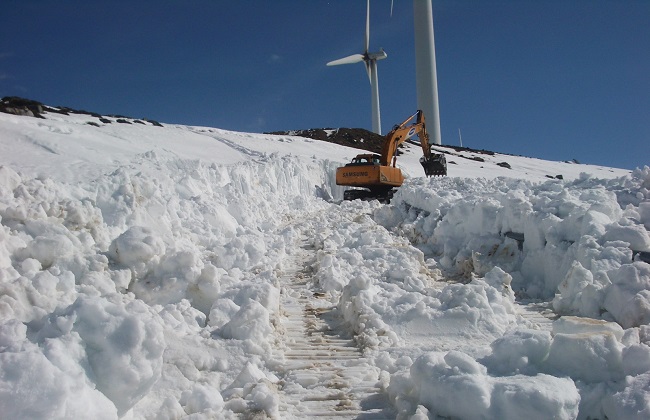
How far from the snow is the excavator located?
9.80 m

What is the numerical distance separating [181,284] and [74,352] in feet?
8.65

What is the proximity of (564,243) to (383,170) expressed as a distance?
46.2ft

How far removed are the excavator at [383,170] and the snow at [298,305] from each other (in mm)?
9802

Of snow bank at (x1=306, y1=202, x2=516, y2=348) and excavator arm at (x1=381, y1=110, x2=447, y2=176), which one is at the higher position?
excavator arm at (x1=381, y1=110, x2=447, y2=176)

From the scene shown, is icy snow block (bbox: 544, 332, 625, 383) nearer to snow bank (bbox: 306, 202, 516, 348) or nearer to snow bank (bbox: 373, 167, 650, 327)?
snow bank (bbox: 306, 202, 516, 348)

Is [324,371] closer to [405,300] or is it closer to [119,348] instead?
[405,300]

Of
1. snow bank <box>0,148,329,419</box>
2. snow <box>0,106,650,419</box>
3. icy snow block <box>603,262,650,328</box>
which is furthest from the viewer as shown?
icy snow block <box>603,262,650,328</box>

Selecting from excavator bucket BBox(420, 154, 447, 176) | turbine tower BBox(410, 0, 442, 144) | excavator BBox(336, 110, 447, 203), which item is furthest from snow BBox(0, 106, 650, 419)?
turbine tower BBox(410, 0, 442, 144)

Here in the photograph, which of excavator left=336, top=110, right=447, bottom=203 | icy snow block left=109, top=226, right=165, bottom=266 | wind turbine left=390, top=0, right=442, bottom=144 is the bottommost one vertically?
icy snow block left=109, top=226, right=165, bottom=266

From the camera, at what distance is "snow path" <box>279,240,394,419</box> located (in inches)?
147

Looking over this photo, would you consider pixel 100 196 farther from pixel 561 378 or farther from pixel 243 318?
pixel 561 378

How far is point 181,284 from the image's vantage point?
18.1ft

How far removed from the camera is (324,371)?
14.3 feet

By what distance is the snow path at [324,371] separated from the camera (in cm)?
373
